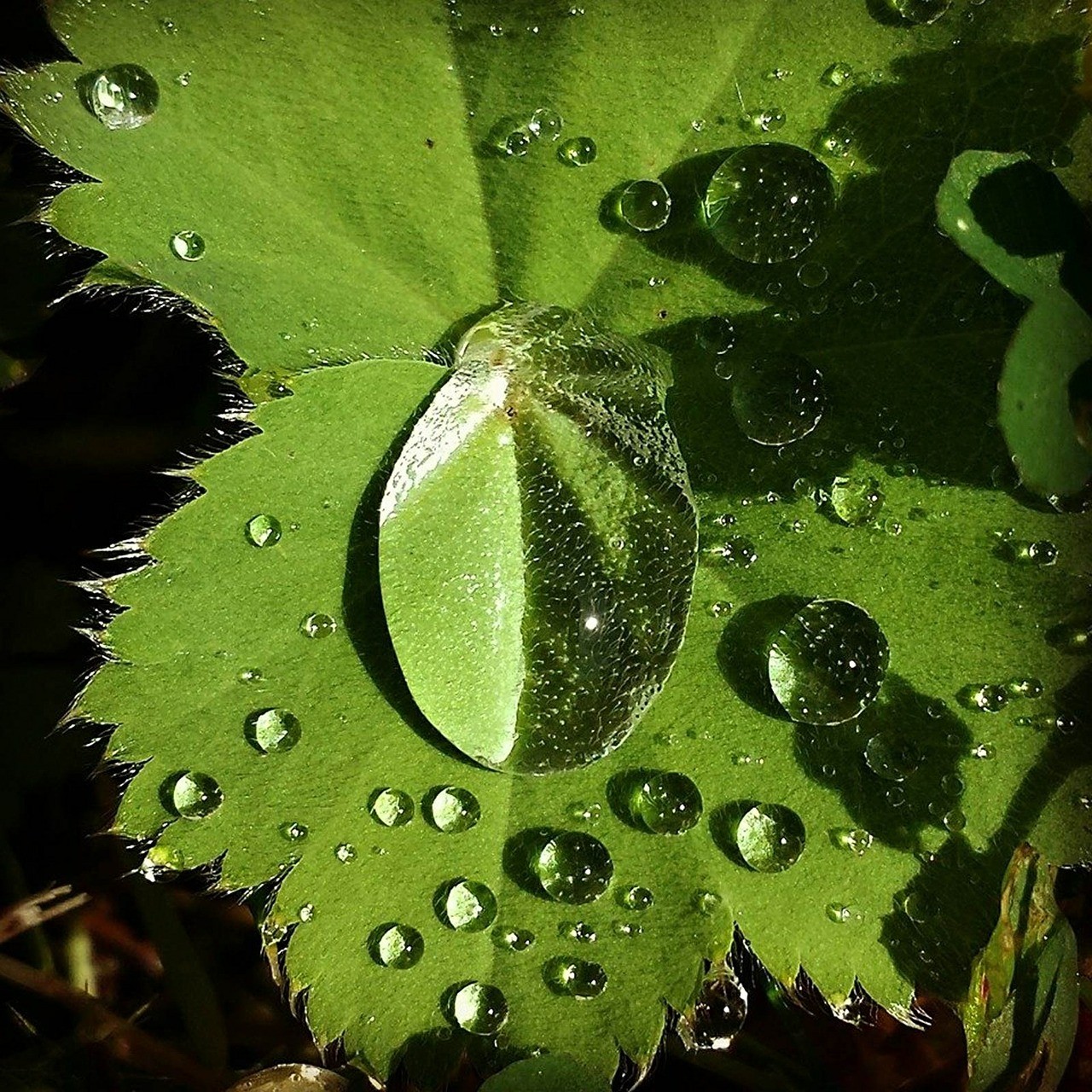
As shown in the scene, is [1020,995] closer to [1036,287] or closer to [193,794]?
[1036,287]

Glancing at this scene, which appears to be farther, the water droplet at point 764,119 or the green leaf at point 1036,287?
the water droplet at point 764,119

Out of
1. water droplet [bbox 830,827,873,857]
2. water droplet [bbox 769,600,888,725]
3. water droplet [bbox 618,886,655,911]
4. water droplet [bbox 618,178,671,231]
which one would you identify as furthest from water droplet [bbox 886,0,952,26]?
water droplet [bbox 618,886,655,911]

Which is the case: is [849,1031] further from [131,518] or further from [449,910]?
[131,518]

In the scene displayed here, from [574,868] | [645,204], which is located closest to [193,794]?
[574,868]

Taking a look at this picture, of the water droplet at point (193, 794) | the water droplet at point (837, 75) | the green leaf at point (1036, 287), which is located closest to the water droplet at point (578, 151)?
the water droplet at point (837, 75)

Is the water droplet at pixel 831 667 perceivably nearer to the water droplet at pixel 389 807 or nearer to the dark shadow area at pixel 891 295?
the dark shadow area at pixel 891 295

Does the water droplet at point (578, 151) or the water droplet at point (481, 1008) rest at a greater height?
the water droplet at point (578, 151)

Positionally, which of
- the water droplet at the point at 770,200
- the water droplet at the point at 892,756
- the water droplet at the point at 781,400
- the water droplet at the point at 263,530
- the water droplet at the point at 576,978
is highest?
the water droplet at the point at 770,200
